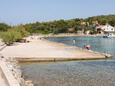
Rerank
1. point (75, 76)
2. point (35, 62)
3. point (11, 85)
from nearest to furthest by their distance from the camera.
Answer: point (11, 85) → point (75, 76) → point (35, 62)

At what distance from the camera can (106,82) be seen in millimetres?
24750

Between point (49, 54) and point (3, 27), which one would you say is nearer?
point (49, 54)

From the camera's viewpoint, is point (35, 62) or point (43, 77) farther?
point (35, 62)

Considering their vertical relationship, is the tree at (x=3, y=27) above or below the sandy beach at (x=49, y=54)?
above

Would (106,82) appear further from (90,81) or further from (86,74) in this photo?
(86,74)

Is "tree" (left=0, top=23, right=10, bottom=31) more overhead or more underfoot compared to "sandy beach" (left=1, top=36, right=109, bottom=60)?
more overhead

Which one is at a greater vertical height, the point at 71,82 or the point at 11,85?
the point at 11,85

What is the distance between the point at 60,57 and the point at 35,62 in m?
3.76

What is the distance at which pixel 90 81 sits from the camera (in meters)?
25.2

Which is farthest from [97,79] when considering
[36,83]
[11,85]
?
[11,85]

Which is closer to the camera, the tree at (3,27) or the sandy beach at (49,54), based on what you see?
the sandy beach at (49,54)

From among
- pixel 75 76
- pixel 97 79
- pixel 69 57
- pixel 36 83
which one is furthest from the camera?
pixel 69 57

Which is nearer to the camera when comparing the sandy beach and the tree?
the sandy beach

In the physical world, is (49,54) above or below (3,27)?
below
